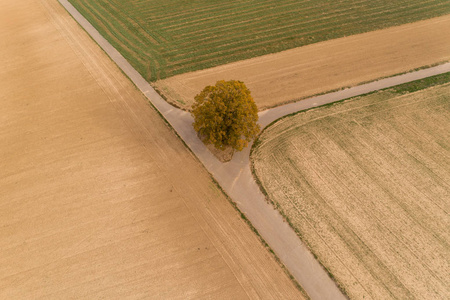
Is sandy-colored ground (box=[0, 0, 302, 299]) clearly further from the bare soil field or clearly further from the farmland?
the farmland

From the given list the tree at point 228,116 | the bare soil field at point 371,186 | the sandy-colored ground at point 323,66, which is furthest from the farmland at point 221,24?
the bare soil field at point 371,186

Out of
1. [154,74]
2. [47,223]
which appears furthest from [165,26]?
[47,223]

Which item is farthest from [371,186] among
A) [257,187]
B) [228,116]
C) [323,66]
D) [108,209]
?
[108,209]

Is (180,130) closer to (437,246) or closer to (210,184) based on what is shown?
(210,184)

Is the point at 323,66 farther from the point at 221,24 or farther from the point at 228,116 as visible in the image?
the point at 228,116

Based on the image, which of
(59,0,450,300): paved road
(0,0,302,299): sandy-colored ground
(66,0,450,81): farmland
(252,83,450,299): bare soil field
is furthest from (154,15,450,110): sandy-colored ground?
(0,0,302,299): sandy-colored ground

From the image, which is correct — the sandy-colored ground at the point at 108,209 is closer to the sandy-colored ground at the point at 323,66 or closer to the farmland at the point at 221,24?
the sandy-colored ground at the point at 323,66
